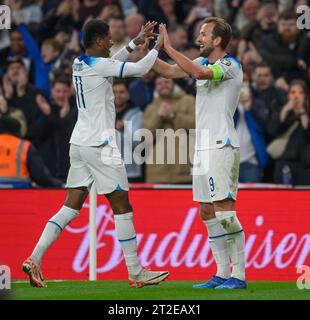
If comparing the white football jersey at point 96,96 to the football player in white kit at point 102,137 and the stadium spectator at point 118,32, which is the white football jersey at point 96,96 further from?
the stadium spectator at point 118,32

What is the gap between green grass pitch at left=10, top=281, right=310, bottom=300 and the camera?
1052 centimetres

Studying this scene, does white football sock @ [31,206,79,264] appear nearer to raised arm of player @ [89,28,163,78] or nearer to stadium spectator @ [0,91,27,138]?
raised arm of player @ [89,28,163,78]

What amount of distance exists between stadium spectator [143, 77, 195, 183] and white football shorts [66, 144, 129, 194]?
484 cm

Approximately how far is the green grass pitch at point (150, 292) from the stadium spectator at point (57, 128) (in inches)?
217

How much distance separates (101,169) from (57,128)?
6539 mm

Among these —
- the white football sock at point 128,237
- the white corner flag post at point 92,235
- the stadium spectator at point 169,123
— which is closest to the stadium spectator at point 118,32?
the stadium spectator at point 169,123

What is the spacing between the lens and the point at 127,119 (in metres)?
17.3

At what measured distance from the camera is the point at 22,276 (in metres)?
14.3

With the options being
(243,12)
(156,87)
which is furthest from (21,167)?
(243,12)

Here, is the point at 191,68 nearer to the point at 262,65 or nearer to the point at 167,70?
the point at 167,70

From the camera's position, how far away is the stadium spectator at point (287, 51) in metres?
17.7


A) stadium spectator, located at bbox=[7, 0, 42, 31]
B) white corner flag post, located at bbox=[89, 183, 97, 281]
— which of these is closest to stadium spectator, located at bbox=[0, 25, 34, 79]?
stadium spectator, located at bbox=[7, 0, 42, 31]
